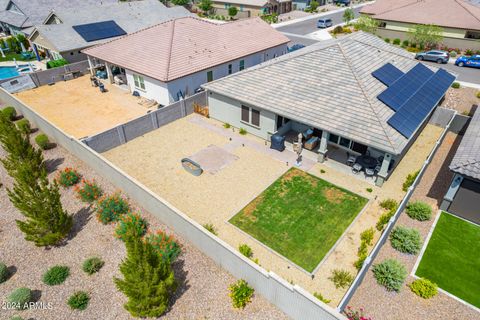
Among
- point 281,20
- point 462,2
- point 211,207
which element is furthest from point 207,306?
point 281,20

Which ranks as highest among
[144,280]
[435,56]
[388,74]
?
[388,74]

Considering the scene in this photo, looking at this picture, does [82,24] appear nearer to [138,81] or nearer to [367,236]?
[138,81]

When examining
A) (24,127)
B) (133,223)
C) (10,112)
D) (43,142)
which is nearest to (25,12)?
(10,112)

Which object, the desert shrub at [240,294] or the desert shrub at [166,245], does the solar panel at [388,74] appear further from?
the desert shrub at [166,245]

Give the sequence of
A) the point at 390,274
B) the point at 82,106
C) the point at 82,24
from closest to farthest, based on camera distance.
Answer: the point at 390,274 < the point at 82,106 < the point at 82,24

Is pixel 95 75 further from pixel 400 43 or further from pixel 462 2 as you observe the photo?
pixel 462 2

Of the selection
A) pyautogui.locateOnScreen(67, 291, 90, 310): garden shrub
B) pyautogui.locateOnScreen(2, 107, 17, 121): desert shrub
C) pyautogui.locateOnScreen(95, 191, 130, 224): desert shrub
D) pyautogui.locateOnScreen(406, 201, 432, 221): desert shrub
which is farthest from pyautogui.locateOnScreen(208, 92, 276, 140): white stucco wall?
pyautogui.locateOnScreen(2, 107, 17, 121): desert shrub
